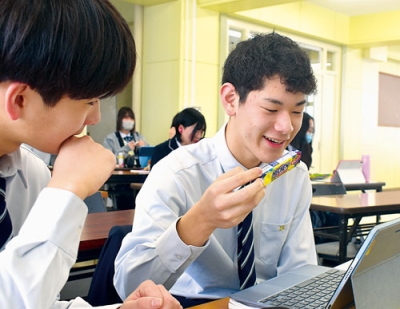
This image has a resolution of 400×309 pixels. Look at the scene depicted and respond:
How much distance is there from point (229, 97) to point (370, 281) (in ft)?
2.47

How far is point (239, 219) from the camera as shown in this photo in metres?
1.02

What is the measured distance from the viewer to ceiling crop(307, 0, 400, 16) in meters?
7.66

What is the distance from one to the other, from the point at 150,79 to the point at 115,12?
5772 millimetres

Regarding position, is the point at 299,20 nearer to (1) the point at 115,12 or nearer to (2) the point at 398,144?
(2) the point at 398,144

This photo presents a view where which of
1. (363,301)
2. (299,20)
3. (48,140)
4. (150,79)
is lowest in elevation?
(363,301)

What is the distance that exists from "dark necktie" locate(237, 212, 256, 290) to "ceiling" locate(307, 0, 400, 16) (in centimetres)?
722

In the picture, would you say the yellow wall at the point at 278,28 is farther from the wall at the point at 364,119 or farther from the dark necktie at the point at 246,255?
the dark necktie at the point at 246,255

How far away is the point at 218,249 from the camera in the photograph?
131 centimetres

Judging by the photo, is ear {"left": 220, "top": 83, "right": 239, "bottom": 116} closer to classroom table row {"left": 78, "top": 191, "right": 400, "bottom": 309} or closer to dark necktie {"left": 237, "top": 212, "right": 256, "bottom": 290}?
dark necktie {"left": 237, "top": 212, "right": 256, "bottom": 290}

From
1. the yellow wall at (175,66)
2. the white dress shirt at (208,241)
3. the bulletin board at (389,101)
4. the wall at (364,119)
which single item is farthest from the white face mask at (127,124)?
the bulletin board at (389,101)

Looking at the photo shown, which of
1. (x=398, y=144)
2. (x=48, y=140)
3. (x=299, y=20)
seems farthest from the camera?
(x=398, y=144)

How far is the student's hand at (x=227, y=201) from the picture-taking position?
0.96m

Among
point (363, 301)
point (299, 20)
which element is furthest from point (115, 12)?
point (299, 20)

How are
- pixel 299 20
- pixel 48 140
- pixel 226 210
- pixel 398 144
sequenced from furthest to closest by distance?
pixel 398 144 < pixel 299 20 < pixel 226 210 < pixel 48 140
